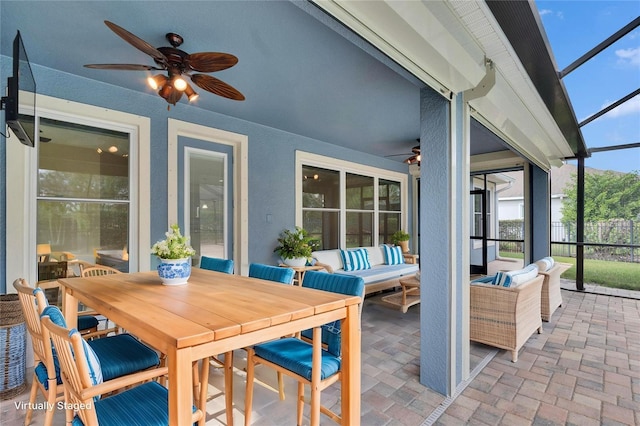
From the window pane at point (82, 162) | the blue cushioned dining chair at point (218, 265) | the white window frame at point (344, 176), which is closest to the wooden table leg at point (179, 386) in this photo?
the blue cushioned dining chair at point (218, 265)

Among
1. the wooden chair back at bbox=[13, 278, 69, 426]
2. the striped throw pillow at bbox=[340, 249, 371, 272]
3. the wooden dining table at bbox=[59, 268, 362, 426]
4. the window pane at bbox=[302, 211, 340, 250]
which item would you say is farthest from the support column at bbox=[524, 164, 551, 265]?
the wooden chair back at bbox=[13, 278, 69, 426]

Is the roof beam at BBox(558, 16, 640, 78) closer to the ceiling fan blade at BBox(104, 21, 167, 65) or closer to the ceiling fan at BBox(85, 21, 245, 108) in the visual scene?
the ceiling fan at BBox(85, 21, 245, 108)

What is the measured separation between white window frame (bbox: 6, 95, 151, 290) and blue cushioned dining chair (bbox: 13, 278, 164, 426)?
132cm

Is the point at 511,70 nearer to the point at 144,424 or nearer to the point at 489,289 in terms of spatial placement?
the point at 489,289

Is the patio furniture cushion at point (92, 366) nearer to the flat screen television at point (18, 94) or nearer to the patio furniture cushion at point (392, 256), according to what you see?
the flat screen television at point (18, 94)

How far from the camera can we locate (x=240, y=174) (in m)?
4.32

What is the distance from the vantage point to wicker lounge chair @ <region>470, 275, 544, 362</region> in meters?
2.86

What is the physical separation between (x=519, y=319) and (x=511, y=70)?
2233 mm

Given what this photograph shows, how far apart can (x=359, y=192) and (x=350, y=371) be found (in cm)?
499

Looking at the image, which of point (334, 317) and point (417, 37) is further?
point (417, 37)

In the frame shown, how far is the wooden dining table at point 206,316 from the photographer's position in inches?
43.4

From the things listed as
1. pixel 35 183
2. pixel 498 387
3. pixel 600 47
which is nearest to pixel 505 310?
pixel 498 387

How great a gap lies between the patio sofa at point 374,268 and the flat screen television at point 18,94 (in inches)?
142

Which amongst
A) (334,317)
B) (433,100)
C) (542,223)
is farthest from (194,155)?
(542,223)
